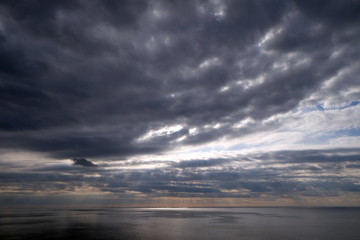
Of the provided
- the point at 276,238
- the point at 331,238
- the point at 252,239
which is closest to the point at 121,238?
the point at 252,239

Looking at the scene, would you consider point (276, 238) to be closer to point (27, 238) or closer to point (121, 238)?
point (121, 238)

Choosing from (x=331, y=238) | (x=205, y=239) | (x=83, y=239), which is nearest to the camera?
(x=83, y=239)

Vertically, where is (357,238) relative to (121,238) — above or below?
below

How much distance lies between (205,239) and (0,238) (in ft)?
167

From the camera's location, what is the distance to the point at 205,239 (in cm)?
6119

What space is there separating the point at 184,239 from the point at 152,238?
27.1 ft

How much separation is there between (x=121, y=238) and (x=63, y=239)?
1367 centimetres

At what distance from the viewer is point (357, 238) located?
6606 centimetres

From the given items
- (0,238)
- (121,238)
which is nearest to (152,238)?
(121,238)

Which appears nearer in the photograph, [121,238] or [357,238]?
[121,238]

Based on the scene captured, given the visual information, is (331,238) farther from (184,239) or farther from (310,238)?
(184,239)

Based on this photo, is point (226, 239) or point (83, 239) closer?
point (83, 239)

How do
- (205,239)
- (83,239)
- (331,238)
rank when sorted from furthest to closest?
(331,238), (205,239), (83,239)

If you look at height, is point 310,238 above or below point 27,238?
below
